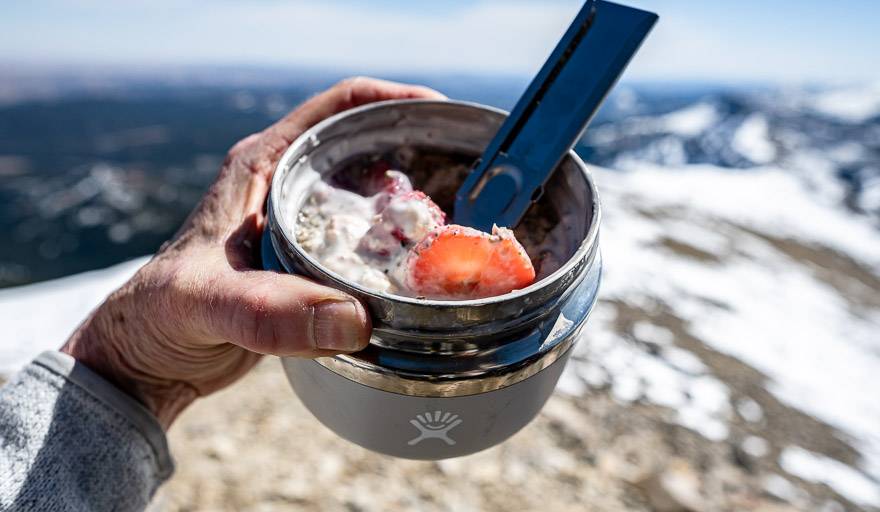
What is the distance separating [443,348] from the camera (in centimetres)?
69

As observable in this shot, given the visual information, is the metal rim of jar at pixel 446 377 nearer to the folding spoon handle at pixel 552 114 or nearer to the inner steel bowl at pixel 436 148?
the inner steel bowl at pixel 436 148

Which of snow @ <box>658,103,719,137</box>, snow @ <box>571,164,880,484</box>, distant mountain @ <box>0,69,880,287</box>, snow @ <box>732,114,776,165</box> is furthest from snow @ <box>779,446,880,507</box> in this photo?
snow @ <box>658,103,719,137</box>

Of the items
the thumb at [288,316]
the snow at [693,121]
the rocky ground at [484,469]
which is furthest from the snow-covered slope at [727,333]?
the snow at [693,121]

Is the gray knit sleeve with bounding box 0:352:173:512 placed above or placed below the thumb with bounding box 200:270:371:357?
below

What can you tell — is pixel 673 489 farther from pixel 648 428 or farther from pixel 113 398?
pixel 113 398

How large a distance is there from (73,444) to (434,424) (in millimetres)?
Result: 701

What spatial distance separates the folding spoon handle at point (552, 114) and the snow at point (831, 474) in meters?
1.95

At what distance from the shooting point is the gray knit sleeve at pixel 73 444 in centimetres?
94

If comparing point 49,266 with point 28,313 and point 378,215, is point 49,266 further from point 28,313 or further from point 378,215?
point 378,215

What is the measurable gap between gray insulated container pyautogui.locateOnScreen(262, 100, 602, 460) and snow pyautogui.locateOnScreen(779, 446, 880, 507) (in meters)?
1.90

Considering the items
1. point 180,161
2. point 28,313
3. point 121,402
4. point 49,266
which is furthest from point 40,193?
point 121,402

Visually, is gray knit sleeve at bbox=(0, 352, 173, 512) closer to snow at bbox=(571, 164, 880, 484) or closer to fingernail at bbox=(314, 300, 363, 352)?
fingernail at bbox=(314, 300, 363, 352)

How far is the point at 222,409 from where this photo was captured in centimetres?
204

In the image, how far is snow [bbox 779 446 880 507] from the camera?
219cm
